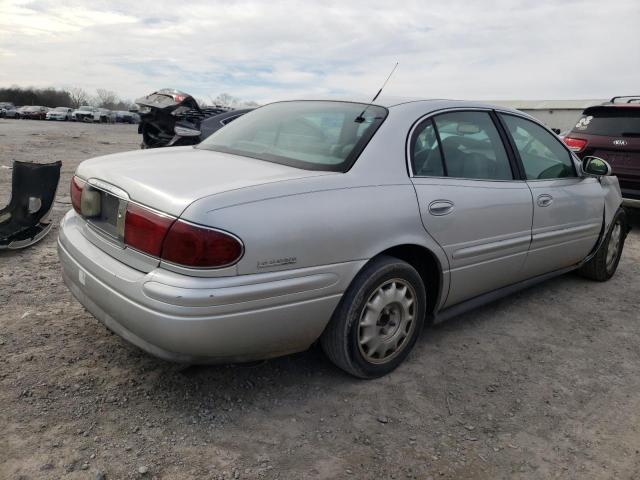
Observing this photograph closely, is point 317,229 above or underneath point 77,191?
above

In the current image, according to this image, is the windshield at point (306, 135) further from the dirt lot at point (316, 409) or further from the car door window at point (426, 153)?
the dirt lot at point (316, 409)

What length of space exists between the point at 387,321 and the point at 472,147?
1.28 metres

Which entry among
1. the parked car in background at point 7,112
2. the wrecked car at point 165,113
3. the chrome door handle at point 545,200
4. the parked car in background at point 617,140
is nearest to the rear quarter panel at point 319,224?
the chrome door handle at point 545,200

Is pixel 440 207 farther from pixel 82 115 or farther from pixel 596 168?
pixel 82 115

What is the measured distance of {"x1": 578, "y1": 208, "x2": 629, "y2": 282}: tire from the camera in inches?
178

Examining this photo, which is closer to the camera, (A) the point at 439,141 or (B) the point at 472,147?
(A) the point at 439,141

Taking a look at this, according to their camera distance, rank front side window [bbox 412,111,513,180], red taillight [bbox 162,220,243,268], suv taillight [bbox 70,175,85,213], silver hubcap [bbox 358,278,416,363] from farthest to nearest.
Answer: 1. front side window [bbox 412,111,513,180]
2. suv taillight [bbox 70,175,85,213]
3. silver hubcap [bbox 358,278,416,363]
4. red taillight [bbox 162,220,243,268]

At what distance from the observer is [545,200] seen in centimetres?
361

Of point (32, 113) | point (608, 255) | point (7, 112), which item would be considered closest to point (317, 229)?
point (608, 255)

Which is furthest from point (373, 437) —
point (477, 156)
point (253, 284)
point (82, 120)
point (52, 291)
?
point (82, 120)

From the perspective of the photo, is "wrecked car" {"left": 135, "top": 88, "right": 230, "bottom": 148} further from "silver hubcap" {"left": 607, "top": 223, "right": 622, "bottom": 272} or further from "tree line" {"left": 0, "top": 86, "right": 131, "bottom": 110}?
"tree line" {"left": 0, "top": 86, "right": 131, "bottom": 110}

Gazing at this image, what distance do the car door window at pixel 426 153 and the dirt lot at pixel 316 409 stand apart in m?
1.11

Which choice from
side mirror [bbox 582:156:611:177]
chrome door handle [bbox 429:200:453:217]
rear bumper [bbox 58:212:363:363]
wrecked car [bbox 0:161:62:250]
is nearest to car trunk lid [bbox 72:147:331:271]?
rear bumper [bbox 58:212:363:363]

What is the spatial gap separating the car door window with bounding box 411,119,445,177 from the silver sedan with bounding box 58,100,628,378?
11mm
